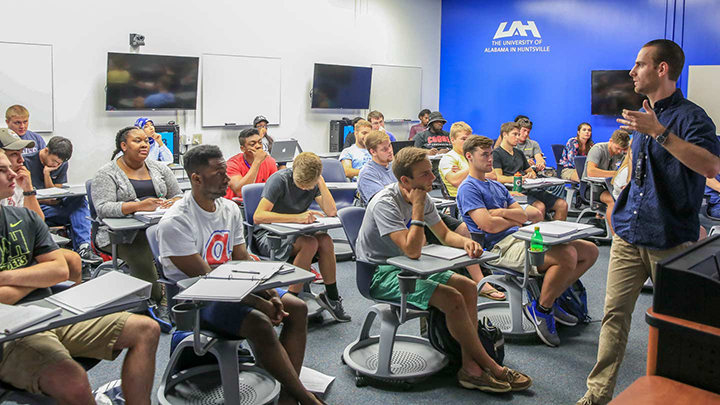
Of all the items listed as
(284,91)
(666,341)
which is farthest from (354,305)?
(284,91)

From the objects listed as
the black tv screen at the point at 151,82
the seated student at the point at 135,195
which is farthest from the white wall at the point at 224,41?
the seated student at the point at 135,195

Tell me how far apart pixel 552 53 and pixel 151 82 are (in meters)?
6.21

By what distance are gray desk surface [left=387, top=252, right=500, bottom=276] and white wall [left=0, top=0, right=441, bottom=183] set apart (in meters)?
5.37

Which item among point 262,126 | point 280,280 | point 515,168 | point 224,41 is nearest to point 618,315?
point 280,280

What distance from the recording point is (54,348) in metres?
2.15

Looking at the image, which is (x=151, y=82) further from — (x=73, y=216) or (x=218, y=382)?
(x=218, y=382)

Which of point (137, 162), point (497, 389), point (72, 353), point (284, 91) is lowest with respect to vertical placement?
point (497, 389)

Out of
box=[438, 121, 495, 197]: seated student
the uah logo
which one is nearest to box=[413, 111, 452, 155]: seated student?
the uah logo

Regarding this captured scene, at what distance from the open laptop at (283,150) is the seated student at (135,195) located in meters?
2.19

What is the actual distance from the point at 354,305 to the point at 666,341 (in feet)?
10.5

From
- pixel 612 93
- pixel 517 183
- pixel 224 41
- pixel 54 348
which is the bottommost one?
pixel 54 348

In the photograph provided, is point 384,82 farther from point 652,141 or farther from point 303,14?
point 652,141

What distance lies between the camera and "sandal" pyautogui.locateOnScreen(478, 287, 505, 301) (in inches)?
178

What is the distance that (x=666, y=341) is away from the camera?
1325 millimetres
